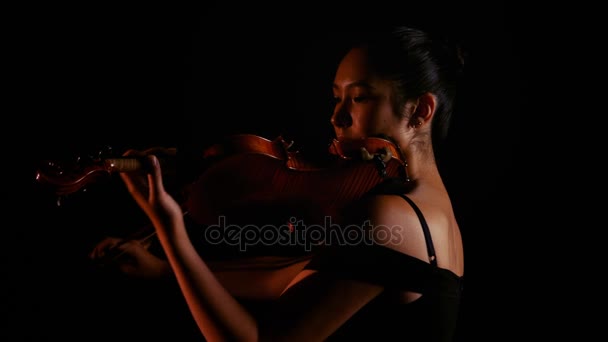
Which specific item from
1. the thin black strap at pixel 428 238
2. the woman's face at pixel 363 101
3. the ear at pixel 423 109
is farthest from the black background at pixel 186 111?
the thin black strap at pixel 428 238

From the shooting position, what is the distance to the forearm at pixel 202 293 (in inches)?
33.9

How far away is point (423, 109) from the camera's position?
117cm

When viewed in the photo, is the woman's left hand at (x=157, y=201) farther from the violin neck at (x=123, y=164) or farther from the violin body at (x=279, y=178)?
the violin body at (x=279, y=178)

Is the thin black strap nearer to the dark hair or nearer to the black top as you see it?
the black top

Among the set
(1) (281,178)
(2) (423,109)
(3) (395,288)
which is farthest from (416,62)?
(3) (395,288)

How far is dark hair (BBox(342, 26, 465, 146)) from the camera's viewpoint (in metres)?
1.12

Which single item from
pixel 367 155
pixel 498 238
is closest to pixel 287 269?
Result: pixel 367 155

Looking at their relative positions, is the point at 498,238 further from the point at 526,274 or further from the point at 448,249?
the point at 448,249

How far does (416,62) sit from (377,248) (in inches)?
17.5

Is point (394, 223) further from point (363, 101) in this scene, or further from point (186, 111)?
point (186, 111)

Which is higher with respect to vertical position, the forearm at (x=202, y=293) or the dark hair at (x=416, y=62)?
the dark hair at (x=416, y=62)

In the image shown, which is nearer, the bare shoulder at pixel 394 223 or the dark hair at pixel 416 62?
the bare shoulder at pixel 394 223

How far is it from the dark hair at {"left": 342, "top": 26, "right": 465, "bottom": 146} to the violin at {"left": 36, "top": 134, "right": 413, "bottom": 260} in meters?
0.14

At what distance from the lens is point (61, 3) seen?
4.91 feet
